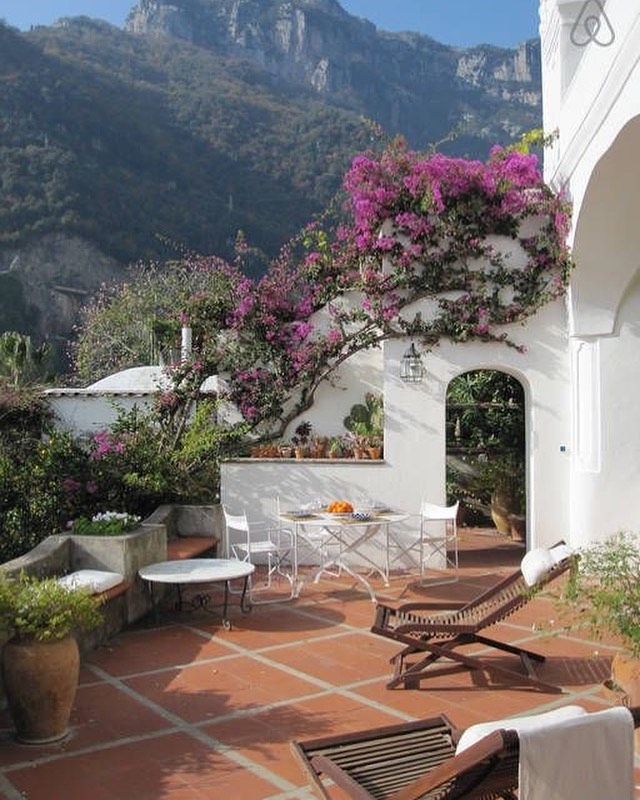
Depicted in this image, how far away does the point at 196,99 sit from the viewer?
60.3 meters

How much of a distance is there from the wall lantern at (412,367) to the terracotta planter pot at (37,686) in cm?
595

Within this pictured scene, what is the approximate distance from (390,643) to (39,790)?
123 inches

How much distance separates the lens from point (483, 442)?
12109mm

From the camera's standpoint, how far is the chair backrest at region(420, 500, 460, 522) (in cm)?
876

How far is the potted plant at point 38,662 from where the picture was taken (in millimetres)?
4328

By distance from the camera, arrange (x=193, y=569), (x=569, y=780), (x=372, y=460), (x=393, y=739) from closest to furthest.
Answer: (x=569, y=780)
(x=393, y=739)
(x=193, y=569)
(x=372, y=460)

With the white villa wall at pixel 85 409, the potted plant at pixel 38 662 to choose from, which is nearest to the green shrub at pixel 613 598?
the potted plant at pixel 38 662

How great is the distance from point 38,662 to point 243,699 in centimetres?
135

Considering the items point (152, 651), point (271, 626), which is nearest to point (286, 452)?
point (271, 626)

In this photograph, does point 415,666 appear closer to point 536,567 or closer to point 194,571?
point 536,567

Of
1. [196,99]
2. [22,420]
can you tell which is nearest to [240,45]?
[196,99]

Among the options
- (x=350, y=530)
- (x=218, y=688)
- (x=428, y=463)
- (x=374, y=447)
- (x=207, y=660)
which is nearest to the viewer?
(x=218, y=688)

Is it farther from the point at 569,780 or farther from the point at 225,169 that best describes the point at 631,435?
the point at 225,169

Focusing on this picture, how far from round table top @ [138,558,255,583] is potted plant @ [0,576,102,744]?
2067 millimetres
